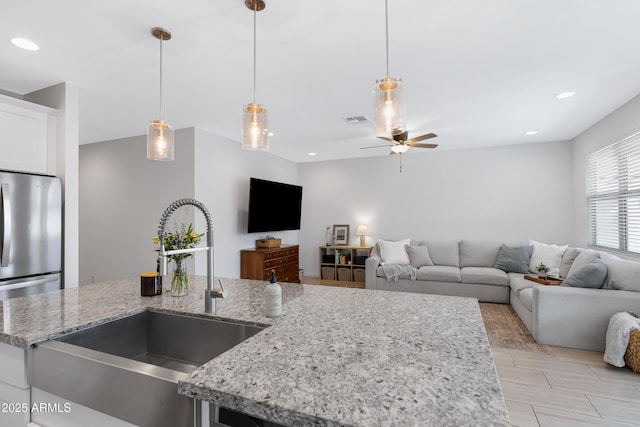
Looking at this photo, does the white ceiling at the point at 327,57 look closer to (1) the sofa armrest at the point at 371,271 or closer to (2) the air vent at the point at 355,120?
(2) the air vent at the point at 355,120

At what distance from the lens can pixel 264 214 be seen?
206 inches

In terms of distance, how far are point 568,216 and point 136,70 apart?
6.24m

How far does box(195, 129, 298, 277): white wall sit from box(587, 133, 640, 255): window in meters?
4.88

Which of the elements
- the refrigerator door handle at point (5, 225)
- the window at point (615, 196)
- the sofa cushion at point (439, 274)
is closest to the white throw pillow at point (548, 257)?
the window at point (615, 196)

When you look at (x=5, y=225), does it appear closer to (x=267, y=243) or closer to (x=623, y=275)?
(x=267, y=243)

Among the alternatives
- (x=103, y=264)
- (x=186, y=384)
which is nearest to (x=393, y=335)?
(x=186, y=384)

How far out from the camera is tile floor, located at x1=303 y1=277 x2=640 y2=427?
1.98m

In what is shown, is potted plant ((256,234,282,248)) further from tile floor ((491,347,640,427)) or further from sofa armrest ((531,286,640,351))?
sofa armrest ((531,286,640,351))

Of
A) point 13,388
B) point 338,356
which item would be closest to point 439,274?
point 338,356

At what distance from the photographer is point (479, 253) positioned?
524 centimetres

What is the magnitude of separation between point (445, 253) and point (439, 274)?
0.72 m

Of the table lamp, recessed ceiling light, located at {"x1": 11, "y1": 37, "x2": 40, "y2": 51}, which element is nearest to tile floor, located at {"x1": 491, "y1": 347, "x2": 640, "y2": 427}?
the table lamp

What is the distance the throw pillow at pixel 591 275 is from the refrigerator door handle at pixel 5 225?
16.6ft

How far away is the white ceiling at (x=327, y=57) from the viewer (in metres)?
1.90
